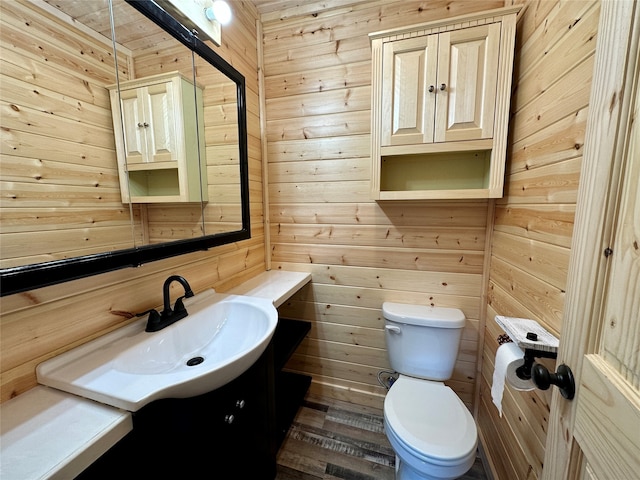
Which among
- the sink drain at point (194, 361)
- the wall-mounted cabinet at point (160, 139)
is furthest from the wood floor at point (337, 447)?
the wall-mounted cabinet at point (160, 139)

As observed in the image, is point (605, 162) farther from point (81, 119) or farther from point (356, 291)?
point (356, 291)

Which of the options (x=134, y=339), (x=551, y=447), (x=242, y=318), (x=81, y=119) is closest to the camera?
(x=551, y=447)

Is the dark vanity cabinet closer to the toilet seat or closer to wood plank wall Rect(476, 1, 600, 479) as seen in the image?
the toilet seat

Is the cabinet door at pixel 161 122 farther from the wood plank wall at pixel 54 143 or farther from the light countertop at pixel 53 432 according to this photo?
the light countertop at pixel 53 432

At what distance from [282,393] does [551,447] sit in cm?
145

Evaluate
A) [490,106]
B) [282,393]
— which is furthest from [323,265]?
[490,106]

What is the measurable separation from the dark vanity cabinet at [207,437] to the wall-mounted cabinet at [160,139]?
27.0 inches

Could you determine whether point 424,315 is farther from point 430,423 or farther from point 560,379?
point 560,379

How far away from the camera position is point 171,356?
0.93 m

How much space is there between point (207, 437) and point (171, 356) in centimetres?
31

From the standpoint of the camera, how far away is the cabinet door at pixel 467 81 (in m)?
1.16

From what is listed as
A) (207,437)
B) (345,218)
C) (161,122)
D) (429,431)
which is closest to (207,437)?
(207,437)

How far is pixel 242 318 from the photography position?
1125 mm

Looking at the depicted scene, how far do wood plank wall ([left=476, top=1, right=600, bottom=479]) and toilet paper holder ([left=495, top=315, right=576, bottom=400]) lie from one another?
0.06m
